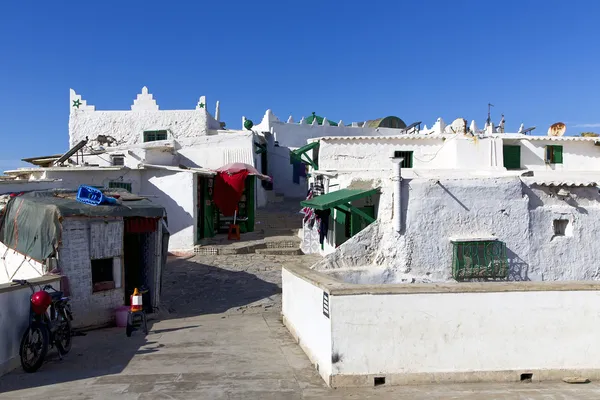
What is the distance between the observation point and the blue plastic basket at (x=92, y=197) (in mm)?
10508

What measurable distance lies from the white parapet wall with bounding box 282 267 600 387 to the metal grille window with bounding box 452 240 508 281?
6732 mm

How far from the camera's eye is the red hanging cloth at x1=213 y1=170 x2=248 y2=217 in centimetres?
2009

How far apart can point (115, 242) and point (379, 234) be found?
7.03 metres

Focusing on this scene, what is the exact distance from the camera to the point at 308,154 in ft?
71.2

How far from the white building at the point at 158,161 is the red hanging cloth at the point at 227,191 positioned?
0.40 metres

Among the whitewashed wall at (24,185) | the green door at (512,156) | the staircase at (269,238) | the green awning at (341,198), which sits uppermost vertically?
the green door at (512,156)

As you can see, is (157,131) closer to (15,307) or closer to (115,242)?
(115,242)

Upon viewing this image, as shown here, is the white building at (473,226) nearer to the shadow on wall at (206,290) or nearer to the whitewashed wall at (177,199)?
the shadow on wall at (206,290)

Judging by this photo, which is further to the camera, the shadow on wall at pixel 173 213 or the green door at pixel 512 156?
the green door at pixel 512 156

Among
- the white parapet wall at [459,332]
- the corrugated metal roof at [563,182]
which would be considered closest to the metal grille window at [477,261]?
the corrugated metal roof at [563,182]

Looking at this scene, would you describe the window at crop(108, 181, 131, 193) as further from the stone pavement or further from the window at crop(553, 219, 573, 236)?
the window at crop(553, 219, 573, 236)

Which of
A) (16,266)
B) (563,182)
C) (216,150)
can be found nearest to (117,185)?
(216,150)

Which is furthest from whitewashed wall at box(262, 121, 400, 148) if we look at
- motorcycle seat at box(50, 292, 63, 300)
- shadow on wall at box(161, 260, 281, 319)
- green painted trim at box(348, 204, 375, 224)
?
motorcycle seat at box(50, 292, 63, 300)

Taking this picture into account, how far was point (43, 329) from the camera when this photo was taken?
24.3ft
